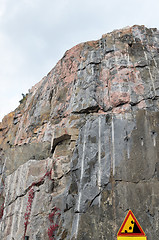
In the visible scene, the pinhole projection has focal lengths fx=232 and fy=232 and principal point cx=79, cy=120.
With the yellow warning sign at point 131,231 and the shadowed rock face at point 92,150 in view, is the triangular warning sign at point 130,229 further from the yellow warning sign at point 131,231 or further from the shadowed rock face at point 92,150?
the shadowed rock face at point 92,150

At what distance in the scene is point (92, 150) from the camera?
7.35 m

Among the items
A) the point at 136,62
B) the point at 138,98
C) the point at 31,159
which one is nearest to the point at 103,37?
the point at 136,62

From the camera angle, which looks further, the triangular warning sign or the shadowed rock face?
the shadowed rock face

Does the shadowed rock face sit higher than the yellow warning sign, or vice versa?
the shadowed rock face

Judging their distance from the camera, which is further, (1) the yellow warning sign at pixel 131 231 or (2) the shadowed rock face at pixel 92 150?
(2) the shadowed rock face at pixel 92 150

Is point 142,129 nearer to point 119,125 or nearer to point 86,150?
point 119,125

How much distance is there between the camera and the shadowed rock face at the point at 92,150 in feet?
20.3

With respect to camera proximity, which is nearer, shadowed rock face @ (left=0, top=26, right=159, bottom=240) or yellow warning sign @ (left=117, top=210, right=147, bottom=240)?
yellow warning sign @ (left=117, top=210, right=147, bottom=240)

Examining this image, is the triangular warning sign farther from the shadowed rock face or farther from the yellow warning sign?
the shadowed rock face

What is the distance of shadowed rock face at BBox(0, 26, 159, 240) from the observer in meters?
6.18

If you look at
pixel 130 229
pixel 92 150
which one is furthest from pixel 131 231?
pixel 92 150

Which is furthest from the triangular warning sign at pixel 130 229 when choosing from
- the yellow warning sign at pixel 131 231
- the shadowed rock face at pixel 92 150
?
the shadowed rock face at pixel 92 150

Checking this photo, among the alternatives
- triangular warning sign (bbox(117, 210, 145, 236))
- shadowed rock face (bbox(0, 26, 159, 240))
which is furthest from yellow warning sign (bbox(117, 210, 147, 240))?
shadowed rock face (bbox(0, 26, 159, 240))

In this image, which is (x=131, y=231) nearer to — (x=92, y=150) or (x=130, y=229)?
(x=130, y=229)
